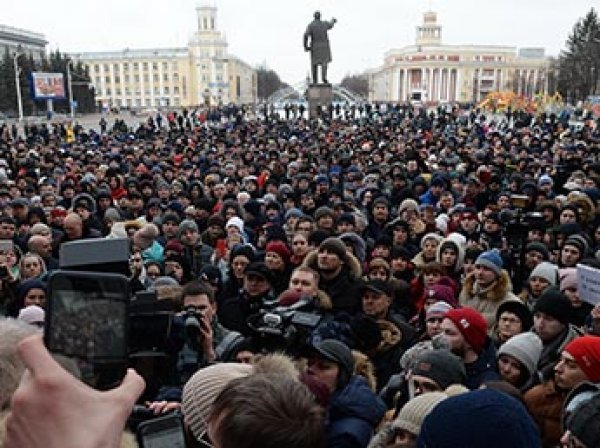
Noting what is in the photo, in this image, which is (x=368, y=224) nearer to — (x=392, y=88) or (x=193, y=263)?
(x=193, y=263)

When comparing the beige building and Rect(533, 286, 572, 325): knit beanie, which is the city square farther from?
the beige building

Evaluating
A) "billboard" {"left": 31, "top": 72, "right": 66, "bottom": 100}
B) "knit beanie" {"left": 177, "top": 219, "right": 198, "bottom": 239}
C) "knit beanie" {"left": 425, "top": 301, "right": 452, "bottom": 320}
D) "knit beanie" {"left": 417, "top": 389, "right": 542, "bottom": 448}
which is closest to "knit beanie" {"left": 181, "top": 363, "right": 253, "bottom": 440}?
"knit beanie" {"left": 417, "top": 389, "right": 542, "bottom": 448}

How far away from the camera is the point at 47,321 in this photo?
110cm

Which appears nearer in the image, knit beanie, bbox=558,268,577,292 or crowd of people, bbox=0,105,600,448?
crowd of people, bbox=0,105,600,448

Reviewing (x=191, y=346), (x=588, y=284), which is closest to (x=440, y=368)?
(x=191, y=346)

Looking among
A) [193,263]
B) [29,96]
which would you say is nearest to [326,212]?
[193,263]

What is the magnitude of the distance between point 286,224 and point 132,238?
2.10m

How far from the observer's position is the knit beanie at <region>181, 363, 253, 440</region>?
2088 mm

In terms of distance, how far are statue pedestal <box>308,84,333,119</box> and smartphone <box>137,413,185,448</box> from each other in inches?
1252

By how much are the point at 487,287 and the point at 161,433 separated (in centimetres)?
405

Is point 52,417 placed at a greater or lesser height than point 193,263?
greater

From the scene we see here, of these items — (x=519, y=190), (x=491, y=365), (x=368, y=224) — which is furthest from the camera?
(x=519, y=190)

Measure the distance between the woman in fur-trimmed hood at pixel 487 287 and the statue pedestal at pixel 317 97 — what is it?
28.2m

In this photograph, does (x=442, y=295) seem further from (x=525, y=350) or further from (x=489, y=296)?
(x=525, y=350)
